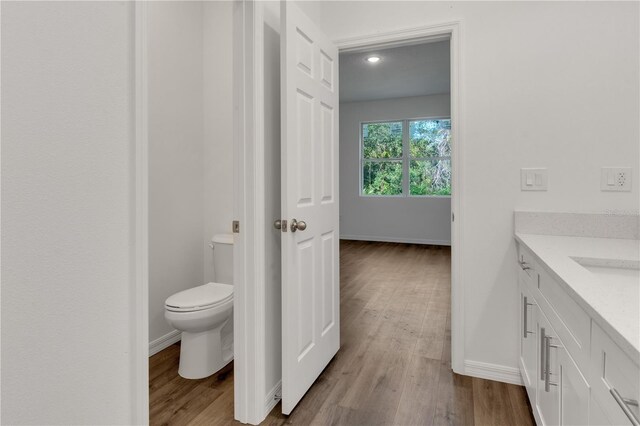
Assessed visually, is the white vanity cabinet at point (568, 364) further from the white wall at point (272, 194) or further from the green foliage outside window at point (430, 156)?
the green foliage outside window at point (430, 156)

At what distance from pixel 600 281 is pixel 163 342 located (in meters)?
2.48

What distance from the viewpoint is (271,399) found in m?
1.82

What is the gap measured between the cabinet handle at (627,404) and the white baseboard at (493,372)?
1487mm

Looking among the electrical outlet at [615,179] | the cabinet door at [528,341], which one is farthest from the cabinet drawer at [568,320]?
the electrical outlet at [615,179]

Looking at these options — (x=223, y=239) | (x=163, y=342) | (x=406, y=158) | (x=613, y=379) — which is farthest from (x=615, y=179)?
(x=406, y=158)

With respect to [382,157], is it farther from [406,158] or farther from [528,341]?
[528,341]

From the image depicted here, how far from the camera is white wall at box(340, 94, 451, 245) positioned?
6.71 meters

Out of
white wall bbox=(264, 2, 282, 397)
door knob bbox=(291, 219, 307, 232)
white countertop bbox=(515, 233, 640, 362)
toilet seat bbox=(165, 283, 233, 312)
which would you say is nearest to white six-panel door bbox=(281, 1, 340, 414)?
door knob bbox=(291, 219, 307, 232)

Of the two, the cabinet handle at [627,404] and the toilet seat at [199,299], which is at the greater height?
the cabinet handle at [627,404]

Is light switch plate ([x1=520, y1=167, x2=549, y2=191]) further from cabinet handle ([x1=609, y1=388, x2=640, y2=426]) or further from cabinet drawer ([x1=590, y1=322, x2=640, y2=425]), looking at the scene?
cabinet handle ([x1=609, y1=388, x2=640, y2=426])

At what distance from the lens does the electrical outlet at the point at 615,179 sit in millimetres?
1852

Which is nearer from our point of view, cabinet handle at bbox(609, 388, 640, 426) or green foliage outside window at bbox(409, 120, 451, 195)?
cabinet handle at bbox(609, 388, 640, 426)

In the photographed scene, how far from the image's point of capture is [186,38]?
8.70 feet

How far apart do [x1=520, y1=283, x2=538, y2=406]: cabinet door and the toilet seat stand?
62.4 inches
